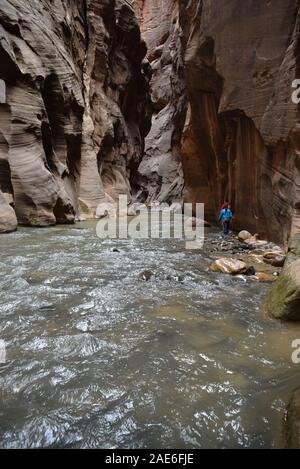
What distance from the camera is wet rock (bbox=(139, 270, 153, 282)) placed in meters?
6.40

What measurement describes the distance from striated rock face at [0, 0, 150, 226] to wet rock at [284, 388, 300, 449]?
1215 cm

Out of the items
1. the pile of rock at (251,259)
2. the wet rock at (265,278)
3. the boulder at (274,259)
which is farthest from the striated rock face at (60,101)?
the wet rock at (265,278)

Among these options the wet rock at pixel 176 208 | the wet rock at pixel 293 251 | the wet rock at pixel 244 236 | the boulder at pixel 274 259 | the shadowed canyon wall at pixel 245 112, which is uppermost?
the shadowed canyon wall at pixel 245 112

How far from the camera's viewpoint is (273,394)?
2.92m

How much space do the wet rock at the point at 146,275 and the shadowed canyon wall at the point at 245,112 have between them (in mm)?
3744

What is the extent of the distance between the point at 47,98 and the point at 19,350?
15.4 meters

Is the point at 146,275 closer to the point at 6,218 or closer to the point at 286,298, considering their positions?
the point at 286,298

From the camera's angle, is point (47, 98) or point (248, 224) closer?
point (248, 224)

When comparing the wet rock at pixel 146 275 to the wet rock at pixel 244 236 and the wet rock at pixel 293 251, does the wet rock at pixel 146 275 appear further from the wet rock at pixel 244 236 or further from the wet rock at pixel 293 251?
the wet rock at pixel 244 236

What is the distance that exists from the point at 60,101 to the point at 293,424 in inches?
680

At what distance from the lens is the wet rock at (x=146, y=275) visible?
6.40 m

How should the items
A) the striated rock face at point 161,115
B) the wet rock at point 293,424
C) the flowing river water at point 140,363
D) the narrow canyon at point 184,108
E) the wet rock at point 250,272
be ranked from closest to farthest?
the wet rock at point 293,424
the flowing river water at point 140,363
the wet rock at point 250,272
the narrow canyon at point 184,108
the striated rock face at point 161,115

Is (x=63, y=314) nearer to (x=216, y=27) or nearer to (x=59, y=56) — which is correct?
(x=216, y=27)

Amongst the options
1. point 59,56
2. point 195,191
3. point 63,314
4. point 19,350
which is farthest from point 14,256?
point 195,191
